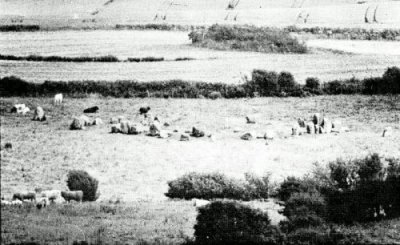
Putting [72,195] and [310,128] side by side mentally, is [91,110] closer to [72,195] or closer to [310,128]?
[310,128]

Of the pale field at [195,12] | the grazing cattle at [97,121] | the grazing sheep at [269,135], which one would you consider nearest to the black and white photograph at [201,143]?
the grazing sheep at [269,135]

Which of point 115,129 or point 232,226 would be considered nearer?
point 232,226

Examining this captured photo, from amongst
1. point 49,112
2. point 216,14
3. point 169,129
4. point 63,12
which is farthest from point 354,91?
point 63,12

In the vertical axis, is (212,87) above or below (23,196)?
above

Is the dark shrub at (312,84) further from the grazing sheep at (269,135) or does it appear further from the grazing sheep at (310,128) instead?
the grazing sheep at (269,135)

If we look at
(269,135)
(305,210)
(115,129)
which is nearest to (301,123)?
(269,135)

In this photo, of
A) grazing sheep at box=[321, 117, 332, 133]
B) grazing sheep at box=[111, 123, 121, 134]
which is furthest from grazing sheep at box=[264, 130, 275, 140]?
grazing sheep at box=[111, 123, 121, 134]

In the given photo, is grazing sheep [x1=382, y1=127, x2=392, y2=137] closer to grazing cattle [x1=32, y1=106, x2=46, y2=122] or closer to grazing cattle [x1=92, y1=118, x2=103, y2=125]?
grazing cattle [x1=92, y1=118, x2=103, y2=125]
